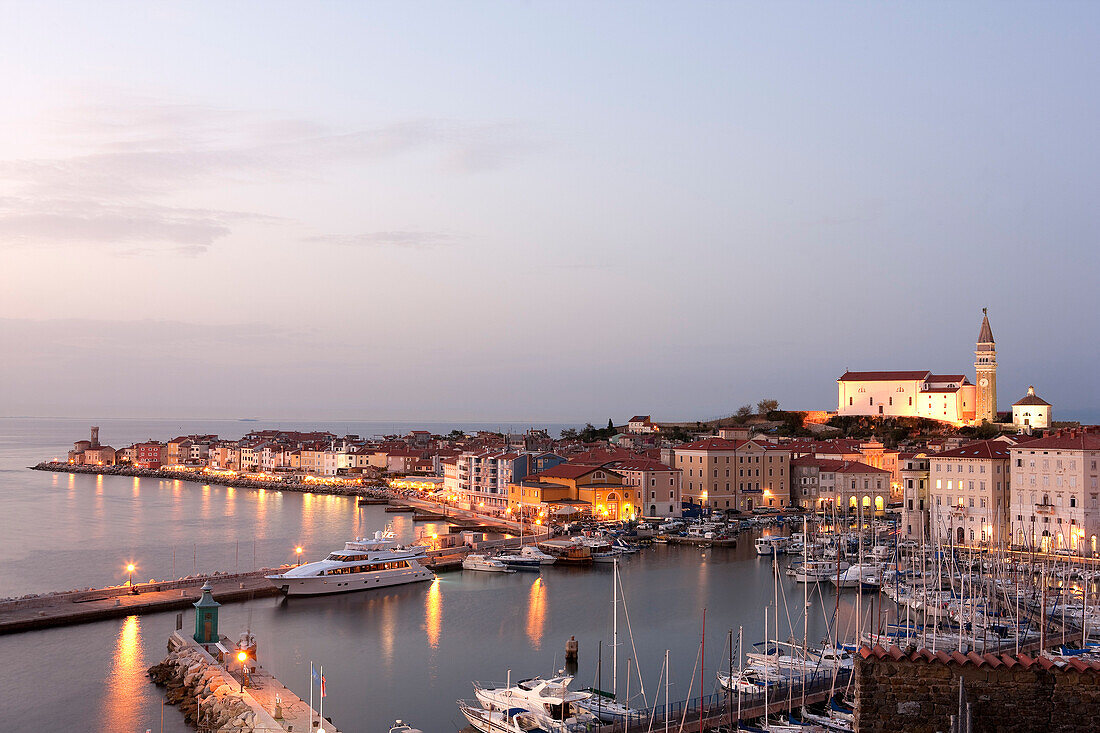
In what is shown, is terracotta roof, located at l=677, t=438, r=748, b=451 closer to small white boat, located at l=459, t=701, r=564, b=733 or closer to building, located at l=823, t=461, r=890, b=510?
building, located at l=823, t=461, r=890, b=510

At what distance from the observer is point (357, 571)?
25344 millimetres

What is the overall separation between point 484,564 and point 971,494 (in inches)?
635

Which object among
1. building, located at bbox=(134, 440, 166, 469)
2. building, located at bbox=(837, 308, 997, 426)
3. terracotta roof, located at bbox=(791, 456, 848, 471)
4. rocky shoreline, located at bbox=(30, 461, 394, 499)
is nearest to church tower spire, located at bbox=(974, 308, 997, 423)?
building, located at bbox=(837, 308, 997, 426)

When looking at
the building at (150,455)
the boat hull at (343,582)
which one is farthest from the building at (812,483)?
the building at (150,455)

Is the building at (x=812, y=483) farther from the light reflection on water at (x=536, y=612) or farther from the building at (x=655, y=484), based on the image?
the light reflection on water at (x=536, y=612)

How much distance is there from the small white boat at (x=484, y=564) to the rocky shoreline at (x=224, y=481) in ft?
88.4

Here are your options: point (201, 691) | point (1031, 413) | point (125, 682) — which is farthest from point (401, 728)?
point (1031, 413)

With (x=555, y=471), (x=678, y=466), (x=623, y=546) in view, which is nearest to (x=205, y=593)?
(x=623, y=546)

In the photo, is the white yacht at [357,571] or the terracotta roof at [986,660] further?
the white yacht at [357,571]

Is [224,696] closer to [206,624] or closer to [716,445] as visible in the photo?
[206,624]

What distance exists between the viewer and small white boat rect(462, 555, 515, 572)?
28609 millimetres

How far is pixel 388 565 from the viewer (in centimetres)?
2603

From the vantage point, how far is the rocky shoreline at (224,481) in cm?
5962

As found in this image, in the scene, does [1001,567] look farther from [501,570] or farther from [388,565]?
[388,565]
